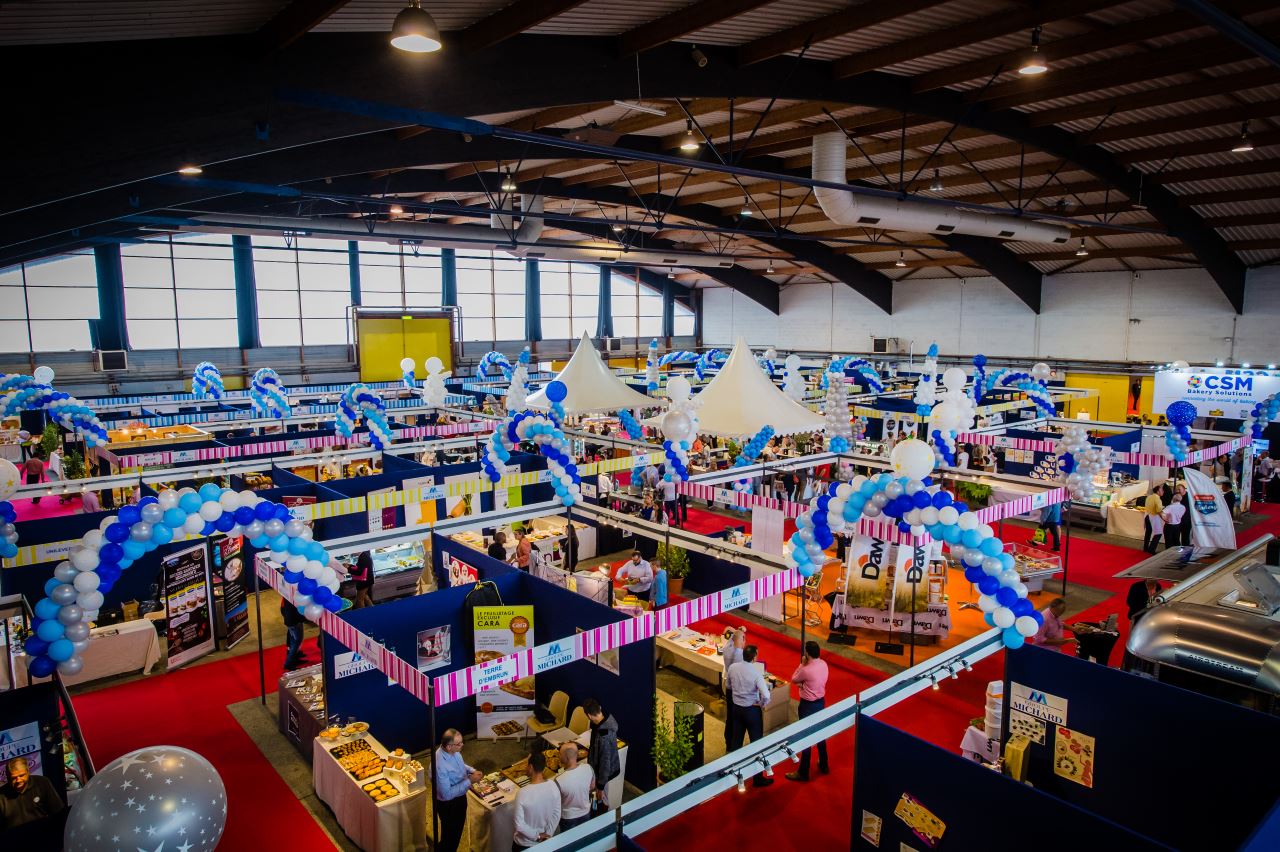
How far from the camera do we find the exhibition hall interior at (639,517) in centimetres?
479

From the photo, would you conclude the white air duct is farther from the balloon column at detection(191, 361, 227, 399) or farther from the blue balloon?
the balloon column at detection(191, 361, 227, 399)

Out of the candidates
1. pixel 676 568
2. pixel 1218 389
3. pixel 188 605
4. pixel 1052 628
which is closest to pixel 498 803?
pixel 676 568

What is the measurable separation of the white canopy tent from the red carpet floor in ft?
20.4

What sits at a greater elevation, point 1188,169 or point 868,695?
point 1188,169

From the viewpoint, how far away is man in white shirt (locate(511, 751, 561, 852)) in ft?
16.7

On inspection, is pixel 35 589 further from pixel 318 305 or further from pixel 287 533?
pixel 318 305

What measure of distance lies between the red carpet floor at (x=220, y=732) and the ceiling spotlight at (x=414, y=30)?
5.50 metres

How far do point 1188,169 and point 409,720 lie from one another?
17135 mm

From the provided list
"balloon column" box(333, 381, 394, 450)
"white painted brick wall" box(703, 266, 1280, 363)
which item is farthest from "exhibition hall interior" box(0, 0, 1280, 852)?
"white painted brick wall" box(703, 266, 1280, 363)

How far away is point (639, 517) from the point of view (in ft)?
38.7

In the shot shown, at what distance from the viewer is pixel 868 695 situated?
4832 mm

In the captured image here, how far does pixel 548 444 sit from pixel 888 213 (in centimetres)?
887

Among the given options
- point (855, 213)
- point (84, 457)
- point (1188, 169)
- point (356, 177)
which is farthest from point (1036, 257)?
point (84, 457)

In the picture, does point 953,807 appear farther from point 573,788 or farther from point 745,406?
point 745,406
